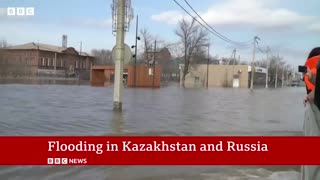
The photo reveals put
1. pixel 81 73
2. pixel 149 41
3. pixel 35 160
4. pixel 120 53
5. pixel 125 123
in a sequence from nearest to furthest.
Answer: pixel 35 160
pixel 125 123
pixel 120 53
pixel 149 41
pixel 81 73

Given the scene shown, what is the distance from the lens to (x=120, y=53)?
17406 mm

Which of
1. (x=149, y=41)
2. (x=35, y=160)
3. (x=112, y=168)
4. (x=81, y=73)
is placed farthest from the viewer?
(x=81, y=73)

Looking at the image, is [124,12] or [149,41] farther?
[149,41]

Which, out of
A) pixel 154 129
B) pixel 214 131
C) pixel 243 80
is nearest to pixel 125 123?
pixel 154 129

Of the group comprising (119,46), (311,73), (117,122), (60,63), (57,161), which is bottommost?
(117,122)

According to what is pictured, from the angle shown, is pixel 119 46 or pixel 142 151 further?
pixel 119 46

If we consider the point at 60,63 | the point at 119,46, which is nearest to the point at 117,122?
the point at 119,46

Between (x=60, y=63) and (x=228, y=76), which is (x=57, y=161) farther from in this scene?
(x=228, y=76)

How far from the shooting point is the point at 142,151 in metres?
4.92

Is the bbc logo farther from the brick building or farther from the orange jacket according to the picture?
the brick building

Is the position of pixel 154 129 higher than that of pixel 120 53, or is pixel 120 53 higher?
pixel 120 53

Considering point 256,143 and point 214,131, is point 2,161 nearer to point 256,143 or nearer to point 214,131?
A: point 256,143

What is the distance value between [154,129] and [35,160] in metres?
7.85

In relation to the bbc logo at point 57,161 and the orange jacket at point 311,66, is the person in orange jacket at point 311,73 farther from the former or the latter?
the bbc logo at point 57,161
